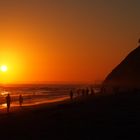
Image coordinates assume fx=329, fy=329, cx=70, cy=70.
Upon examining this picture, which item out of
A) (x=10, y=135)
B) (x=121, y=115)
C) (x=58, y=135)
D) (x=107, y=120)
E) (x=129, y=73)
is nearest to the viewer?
(x=58, y=135)

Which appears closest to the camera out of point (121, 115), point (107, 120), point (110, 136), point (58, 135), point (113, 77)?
point (110, 136)

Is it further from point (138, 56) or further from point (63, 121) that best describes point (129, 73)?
point (63, 121)

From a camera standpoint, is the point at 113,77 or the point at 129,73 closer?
the point at 129,73

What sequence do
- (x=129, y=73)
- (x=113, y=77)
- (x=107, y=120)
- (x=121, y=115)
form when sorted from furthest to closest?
(x=113, y=77) < (x=129, y=73) < (x=121, y=115) < (x=107, y=120)

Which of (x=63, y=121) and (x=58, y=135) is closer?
(x=58, y=135)

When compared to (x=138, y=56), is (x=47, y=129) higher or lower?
lower

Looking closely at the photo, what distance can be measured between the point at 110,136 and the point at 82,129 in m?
2.26

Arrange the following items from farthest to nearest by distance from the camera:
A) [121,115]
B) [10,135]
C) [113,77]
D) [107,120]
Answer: [113,77] < [121,115] < [107,120] < [10,135]

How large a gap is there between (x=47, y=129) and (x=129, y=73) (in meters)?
70.0

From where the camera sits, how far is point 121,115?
20766 millimetres

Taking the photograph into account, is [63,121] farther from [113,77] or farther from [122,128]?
[113,77]

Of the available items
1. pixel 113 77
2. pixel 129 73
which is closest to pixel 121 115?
pixel 129 73

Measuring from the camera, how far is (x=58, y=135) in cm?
1620

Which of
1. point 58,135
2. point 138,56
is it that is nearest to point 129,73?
point 138,56
